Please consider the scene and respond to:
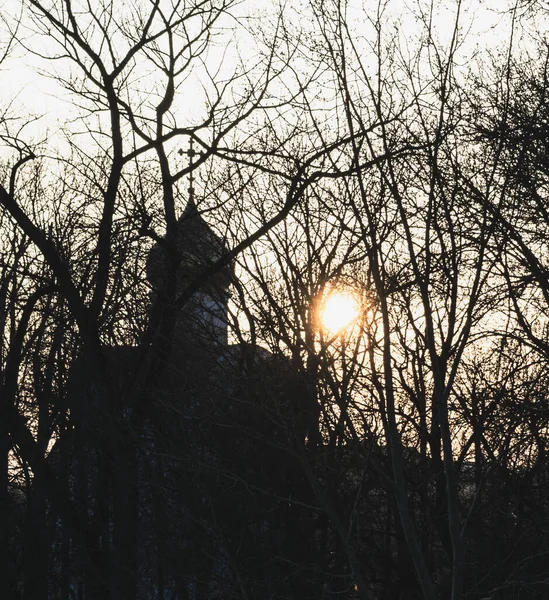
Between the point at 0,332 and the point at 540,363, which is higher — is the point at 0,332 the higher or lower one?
the higher one

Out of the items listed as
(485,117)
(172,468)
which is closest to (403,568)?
(172,468)

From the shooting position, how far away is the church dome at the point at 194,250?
12.9 m

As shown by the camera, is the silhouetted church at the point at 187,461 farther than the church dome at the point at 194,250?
No

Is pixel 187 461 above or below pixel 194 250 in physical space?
below

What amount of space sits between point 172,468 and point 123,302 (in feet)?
10.0

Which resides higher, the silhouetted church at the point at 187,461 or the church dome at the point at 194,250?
the church dome at the point at 194,250

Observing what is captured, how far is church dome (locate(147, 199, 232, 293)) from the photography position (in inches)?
508

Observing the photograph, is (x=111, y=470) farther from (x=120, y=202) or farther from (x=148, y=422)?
(x=120, y=202)

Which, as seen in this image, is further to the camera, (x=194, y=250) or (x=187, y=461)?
(x=194, y=250)

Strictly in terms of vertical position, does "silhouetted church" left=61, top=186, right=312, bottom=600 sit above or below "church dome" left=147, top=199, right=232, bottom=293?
below

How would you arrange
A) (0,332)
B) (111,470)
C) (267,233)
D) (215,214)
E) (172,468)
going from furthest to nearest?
(0,332) < (172,468) < (111,470) < (215,214) < (267,233)

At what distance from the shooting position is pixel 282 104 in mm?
10891

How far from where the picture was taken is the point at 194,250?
44.8 ft

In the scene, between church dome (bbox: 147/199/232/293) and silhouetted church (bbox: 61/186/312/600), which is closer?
silhouetted church (bbox: 61/186/312/600)
